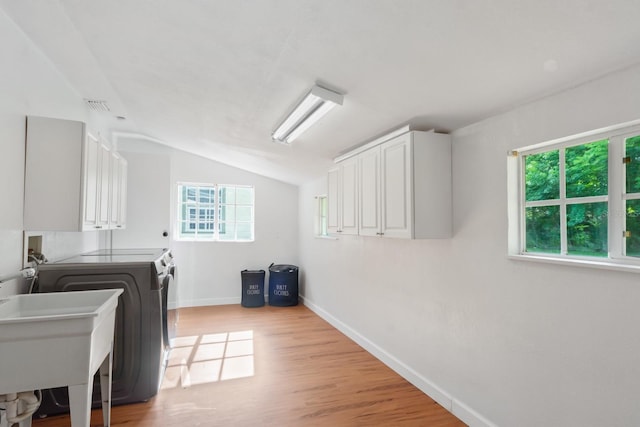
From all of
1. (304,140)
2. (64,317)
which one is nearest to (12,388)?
(64,317)

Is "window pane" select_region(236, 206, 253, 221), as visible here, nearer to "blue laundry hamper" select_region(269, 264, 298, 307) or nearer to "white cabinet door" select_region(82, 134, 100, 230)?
"blue laundry hamper" select_region(269, 264, 298, 307)

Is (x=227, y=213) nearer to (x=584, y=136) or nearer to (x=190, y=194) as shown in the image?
(x=190, y=194)

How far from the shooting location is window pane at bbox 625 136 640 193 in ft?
5.07

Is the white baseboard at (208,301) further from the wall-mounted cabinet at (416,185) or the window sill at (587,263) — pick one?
the window sill at (587,263)

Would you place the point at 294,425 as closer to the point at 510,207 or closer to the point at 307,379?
the point at 307,379

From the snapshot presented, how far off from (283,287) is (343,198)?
2.69m

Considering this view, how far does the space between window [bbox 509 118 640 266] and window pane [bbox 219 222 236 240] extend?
4771mm

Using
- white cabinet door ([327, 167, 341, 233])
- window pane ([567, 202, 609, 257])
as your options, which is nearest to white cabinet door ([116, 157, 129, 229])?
white cabinet door ([327, 167, 341, 233])

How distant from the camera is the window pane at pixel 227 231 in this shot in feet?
19.4

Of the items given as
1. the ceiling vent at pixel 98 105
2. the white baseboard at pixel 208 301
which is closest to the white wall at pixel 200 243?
the white baseboard at pixel 208 301

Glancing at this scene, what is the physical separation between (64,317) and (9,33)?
1971mm

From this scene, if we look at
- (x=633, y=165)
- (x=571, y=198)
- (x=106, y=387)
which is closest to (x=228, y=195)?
(x=106, y=387)

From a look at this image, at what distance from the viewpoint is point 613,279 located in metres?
1.54

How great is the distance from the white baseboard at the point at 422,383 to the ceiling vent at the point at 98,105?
3.84 metres
